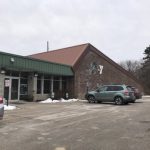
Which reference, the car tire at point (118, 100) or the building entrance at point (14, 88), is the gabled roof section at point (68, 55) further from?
the car tire at point (118, 100)

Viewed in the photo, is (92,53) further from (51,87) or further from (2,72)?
(2,72)

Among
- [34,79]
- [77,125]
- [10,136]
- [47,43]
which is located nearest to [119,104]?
[34,79]

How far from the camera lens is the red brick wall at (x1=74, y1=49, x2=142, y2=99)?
35625mm

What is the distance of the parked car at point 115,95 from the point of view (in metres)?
25.8

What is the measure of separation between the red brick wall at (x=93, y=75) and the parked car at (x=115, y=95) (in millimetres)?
7502

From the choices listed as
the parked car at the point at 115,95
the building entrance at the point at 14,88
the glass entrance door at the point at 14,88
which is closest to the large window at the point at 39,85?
the building entrance at the point at 14,88

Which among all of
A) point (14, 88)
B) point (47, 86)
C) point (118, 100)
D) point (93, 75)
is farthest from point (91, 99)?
point (93, 75)

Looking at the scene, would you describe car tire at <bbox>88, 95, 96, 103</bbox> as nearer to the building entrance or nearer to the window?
the window

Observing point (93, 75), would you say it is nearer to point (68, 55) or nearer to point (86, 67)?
point (86, 67)

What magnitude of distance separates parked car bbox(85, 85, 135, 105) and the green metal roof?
5.55 metres

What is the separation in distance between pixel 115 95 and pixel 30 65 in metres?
8.01

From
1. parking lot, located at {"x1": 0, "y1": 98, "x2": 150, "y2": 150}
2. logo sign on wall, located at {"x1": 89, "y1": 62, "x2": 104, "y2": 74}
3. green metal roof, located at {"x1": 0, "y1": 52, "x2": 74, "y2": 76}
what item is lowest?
parking lot, located at {"x1": 0, "y1": 98, "x2": 150, "y2": 150}

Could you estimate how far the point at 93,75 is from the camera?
38219 millimetres

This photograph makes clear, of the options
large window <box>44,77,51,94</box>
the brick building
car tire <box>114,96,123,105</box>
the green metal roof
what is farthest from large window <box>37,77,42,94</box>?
car tire <box>114,96,123,105</box>
